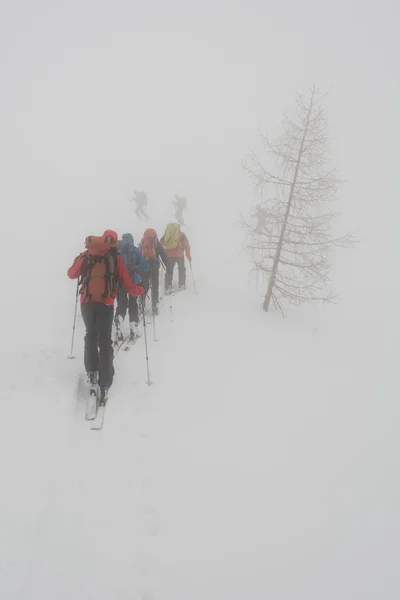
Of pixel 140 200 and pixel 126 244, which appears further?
pixel 140 200

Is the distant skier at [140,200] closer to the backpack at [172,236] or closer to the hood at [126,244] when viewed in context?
the backpack at [172,236]

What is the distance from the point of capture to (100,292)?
5254 mm

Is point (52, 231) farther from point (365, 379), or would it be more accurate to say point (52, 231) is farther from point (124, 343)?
point (365, 379)

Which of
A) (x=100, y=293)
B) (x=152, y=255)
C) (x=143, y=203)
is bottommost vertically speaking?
(x=100, y=293)

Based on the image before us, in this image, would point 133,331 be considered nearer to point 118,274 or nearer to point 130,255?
point 130,255

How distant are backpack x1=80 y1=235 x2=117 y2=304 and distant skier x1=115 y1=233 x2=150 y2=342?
1.59m

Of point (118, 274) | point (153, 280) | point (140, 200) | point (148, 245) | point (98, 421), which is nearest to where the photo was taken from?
point (98, 421)

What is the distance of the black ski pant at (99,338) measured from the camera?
536 cm

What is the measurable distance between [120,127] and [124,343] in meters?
58.3

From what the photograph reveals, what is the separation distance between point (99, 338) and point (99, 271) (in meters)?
1.13

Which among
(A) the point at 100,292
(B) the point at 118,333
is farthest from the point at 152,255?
(A) the point at 100,292

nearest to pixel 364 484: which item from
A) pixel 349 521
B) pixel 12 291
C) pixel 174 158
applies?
pixel 349 521

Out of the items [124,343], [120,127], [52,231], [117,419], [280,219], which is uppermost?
[120,127]

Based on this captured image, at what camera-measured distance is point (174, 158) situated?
35.1 m
